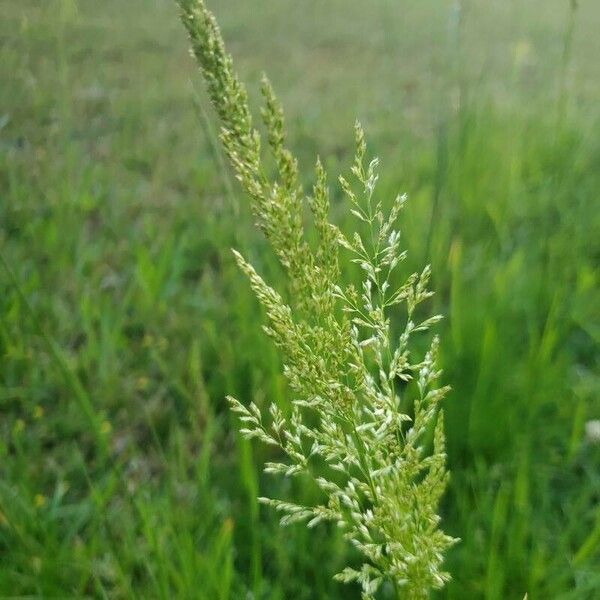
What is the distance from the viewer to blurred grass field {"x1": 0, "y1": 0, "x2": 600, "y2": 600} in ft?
3.24

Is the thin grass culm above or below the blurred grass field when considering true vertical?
above

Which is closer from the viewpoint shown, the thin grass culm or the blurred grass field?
the thin grass culm

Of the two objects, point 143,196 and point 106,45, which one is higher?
point 106,45

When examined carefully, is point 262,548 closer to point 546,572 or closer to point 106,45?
point 546,572

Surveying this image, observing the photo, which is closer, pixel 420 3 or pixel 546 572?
pixel 546 572

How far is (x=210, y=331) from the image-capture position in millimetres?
1491

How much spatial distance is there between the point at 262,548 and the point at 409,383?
0.46 metres

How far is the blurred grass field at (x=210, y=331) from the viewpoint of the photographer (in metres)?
0.99

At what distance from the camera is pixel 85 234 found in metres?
1.99

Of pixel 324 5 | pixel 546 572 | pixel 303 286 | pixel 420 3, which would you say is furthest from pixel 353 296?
pixel 420 3

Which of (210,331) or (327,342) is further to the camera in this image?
(210,331)

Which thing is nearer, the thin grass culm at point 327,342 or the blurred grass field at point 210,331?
the thin grass culm at point 327,342

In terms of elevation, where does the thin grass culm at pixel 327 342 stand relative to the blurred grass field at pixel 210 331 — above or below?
above

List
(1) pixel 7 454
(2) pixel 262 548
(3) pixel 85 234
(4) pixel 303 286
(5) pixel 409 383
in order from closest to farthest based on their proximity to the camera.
→ (4) pixel 303 286 → (2) pixel 262 548 → (1) pixel 7 454 → (5) pixel 409 383 → (3) pixel 85 234
